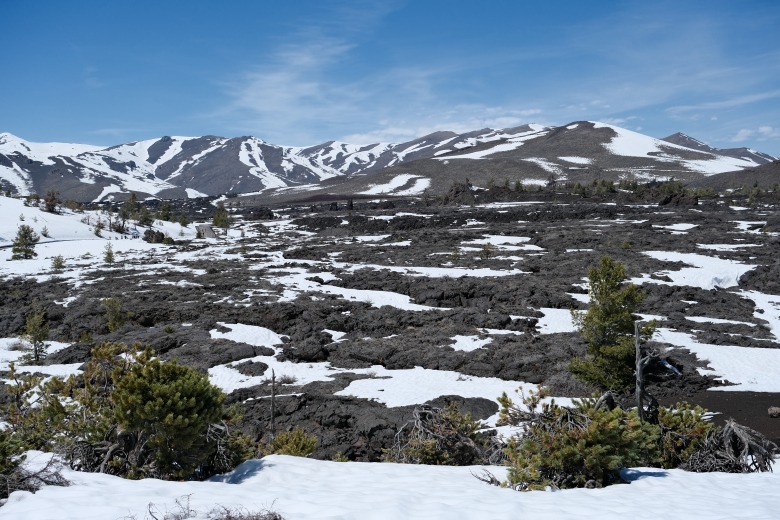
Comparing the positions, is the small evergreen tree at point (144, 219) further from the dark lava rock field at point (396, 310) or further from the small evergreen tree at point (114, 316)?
the small evergreen tree at point (114, 316)

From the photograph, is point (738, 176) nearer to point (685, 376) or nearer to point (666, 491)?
point (685, 376)

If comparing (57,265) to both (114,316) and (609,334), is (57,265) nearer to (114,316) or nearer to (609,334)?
(114,316)

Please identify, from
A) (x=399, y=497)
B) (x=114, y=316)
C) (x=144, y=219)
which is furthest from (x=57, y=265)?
(x=399, y=497)

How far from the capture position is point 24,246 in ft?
169

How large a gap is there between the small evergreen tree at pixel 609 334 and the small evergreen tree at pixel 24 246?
52.8 metres

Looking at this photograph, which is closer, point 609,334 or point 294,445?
point 294,445

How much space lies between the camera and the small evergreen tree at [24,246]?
4944cm

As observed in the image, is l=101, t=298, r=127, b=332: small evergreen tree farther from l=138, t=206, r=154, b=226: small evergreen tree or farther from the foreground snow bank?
l=138, t=206, r=154, b=226: small evergreen tree

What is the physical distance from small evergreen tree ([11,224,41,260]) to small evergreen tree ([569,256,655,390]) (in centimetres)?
5280

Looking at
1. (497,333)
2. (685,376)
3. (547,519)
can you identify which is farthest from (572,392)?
(547,519)

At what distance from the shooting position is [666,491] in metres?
6.78

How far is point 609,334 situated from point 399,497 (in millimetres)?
13957

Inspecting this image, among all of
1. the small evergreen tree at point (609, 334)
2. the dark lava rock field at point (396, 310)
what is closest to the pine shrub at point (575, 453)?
the dark lava rock field at point (396, 310)

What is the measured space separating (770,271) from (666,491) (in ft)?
116
